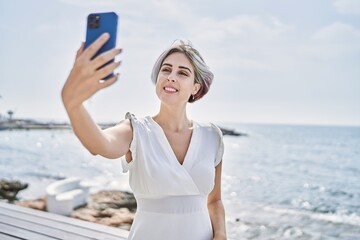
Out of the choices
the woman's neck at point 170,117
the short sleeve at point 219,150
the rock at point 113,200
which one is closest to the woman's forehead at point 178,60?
the woman's neck at point 170,117

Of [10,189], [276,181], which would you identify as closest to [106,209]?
[10,189]

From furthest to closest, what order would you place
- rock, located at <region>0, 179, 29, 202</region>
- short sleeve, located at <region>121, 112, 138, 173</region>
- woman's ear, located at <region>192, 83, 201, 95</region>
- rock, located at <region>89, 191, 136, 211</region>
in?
rock, located at <region>0, 179, 29, 202</region>, rock, located at <region>89, 191, 136, 211</region>, woman's ear, located at <region>192, 83, 201, 95</region>, short sleeve, located at <region>121, 112, 138, 173</region>

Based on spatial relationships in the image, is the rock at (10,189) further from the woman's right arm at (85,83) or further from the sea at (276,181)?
the woman's right arm at (85,83)

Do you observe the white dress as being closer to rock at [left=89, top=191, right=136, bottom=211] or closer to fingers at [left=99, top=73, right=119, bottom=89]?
fingers at [left=99, top=73, right=119, bottom=89]

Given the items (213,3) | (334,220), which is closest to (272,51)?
(213,3)

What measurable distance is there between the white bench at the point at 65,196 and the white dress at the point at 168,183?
525 cm

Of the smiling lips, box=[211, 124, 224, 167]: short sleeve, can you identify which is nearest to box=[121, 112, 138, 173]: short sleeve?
the smiling lips

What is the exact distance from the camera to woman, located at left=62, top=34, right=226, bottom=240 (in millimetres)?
947

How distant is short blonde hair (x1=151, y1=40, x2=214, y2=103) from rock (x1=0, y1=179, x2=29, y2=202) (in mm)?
10118

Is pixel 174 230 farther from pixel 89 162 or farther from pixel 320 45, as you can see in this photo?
pixel 320 45

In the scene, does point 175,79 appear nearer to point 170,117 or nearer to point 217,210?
point 170,117

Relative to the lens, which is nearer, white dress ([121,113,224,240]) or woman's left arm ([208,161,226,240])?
white dress ([121,113,224,240])

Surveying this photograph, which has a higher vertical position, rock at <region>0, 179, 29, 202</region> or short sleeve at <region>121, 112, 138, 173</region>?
short sleeve at <region>121, 112, 138, 173</region>

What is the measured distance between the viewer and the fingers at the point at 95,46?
48cm
